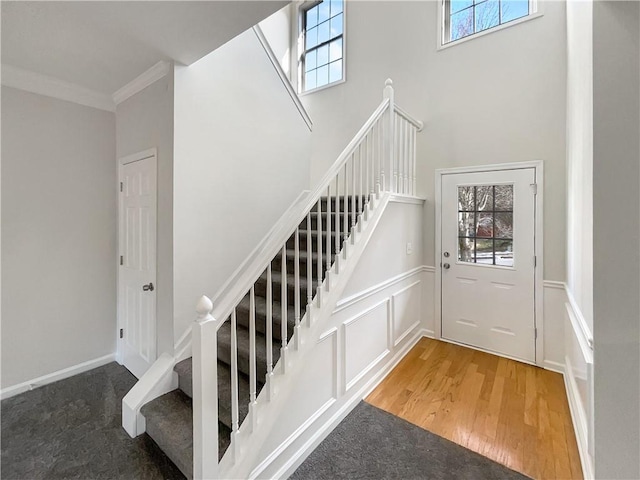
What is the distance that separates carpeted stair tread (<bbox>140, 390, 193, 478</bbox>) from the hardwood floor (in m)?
1.36

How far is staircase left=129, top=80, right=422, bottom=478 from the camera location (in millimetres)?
1243

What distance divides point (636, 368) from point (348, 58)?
168 inches

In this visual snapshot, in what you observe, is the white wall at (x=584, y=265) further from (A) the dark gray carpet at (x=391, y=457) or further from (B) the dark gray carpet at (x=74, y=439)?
(B) the dark gray carpet at (x=74, y=439)

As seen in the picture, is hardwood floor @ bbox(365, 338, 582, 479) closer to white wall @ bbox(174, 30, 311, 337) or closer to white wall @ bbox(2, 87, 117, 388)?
white wall @ bbox(174, 30, 311, 337)

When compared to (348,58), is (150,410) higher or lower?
lower

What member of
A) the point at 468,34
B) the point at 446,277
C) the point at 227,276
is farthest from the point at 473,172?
the point at 227,276

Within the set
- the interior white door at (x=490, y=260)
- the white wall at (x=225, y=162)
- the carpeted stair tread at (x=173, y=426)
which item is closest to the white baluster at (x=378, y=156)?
the white wall at (x=225, y=162)

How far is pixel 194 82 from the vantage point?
2104mm

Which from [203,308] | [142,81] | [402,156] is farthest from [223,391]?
[402,156]

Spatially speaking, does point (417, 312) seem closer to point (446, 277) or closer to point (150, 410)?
point (446, 277)

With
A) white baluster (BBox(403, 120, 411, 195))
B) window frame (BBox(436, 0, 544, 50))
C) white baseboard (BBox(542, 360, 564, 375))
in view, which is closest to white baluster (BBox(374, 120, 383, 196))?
white baluster (BBox(403, 120, 411, 195))

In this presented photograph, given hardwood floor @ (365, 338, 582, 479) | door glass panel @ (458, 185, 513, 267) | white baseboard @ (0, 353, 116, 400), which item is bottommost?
hardwood floor @ (365, 338, 582, 479)

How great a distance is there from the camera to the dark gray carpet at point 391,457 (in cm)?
157

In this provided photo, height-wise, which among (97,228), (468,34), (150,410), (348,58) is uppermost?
(348,58)
